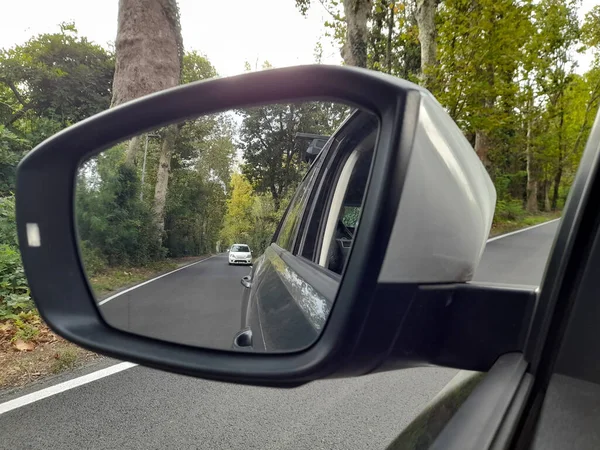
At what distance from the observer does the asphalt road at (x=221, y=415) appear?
2717 mm

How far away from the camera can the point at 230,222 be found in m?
1.46

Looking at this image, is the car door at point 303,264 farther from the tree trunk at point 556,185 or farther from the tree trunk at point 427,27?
the tree trunk at point 427,27

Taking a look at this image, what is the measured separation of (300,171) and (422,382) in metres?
2.71

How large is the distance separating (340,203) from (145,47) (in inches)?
279

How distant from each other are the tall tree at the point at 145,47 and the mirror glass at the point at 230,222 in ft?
20.4

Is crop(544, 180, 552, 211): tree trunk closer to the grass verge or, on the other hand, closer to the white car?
the white car

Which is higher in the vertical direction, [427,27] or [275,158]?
[427,27]

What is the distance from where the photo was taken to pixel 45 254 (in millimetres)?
979

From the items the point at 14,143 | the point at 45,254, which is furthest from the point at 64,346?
the point at 14,143

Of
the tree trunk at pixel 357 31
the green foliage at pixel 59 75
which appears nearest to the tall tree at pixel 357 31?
the tree trunk at pixel 357 31

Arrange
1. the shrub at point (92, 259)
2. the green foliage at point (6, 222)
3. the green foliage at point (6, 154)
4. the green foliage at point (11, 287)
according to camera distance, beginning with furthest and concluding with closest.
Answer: the green foliage at point (6, 154) < the green foliage at point (6, 222) < the green foliage at point (11, 287) < the shrub at point (92, 259)

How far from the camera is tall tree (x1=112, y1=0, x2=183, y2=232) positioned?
275 inches

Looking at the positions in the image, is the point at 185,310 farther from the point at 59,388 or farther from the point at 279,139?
the point at 59,388

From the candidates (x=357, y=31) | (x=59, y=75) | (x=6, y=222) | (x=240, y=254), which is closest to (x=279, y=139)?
(x=240, y=254)
